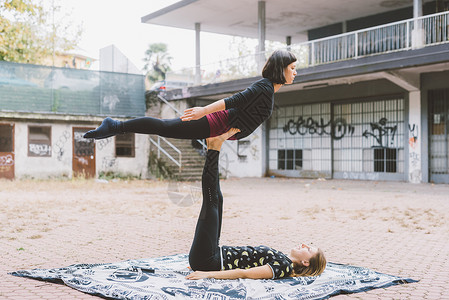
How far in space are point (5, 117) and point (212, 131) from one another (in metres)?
16.7

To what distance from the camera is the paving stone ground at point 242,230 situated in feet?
15.3

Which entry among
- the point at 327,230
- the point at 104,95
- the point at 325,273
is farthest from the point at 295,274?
the point at 104,95

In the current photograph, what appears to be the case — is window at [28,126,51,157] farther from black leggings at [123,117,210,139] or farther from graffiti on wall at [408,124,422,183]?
black leggings at [123,117,210,139]

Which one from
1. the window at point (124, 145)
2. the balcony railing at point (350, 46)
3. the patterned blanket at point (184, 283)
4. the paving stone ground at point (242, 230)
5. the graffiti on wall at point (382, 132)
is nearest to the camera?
Answer: the patterned blanket at point (184, 283)

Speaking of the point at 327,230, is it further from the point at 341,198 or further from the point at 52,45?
the point at 52,45

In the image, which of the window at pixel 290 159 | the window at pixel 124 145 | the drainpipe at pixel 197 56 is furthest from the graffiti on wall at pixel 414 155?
the window at pixel 124 145

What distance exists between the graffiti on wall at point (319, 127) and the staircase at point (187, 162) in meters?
4.50

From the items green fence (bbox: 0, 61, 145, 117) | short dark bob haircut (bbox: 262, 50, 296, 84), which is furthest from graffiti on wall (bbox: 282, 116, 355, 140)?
short dark bob haircut (bbox: 262, 50, 296, 84)

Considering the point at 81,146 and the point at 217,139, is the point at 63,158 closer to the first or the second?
the point at 81,146

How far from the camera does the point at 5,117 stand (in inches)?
718

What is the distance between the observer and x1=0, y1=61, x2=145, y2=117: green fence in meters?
18.4

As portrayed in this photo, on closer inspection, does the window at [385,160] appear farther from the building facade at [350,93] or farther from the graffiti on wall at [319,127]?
the graffiti on wall at [319,127]

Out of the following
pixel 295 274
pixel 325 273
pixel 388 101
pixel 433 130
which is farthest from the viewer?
pixel 388 101

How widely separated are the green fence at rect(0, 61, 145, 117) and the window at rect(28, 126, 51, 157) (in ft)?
2.63
